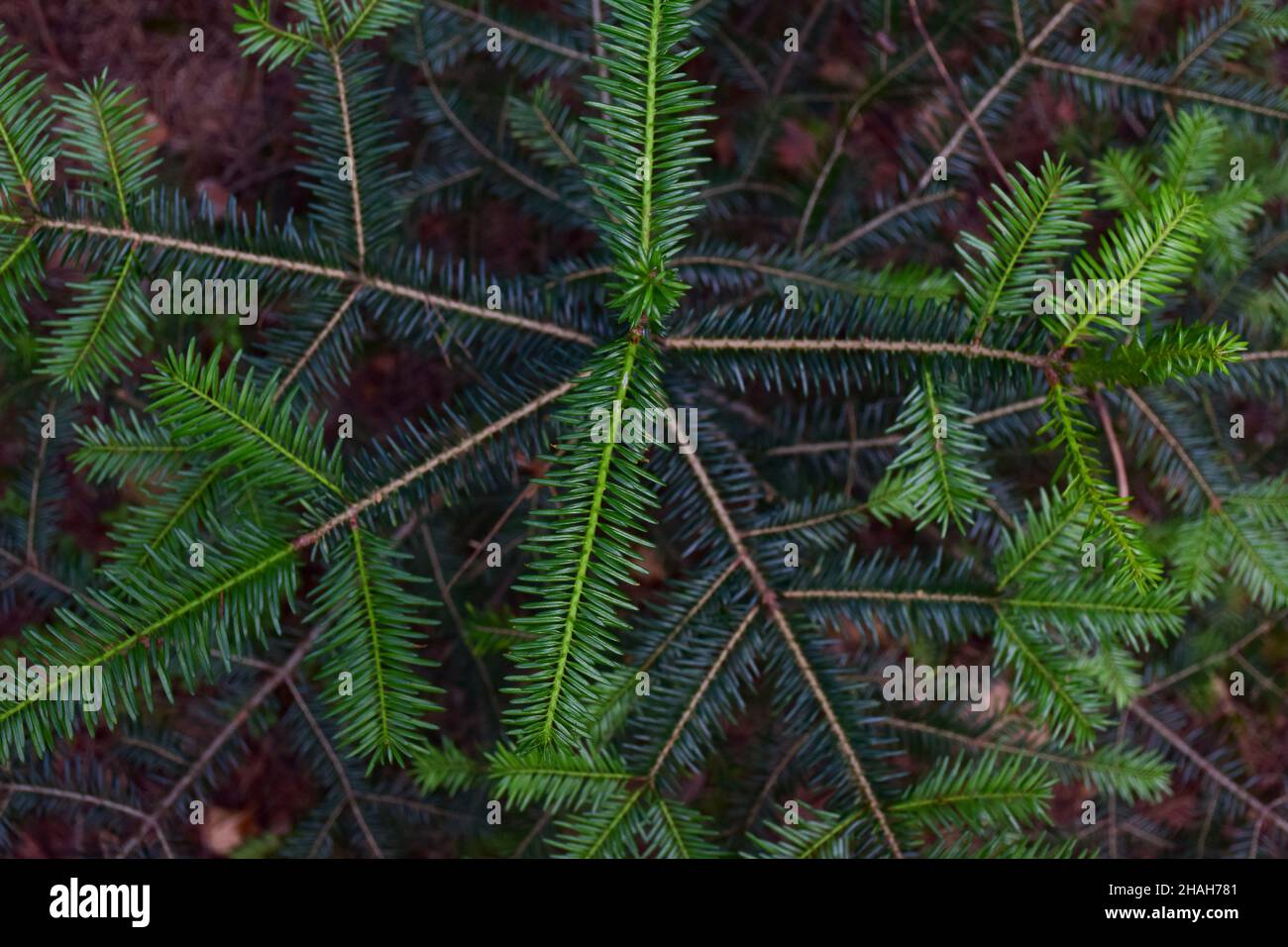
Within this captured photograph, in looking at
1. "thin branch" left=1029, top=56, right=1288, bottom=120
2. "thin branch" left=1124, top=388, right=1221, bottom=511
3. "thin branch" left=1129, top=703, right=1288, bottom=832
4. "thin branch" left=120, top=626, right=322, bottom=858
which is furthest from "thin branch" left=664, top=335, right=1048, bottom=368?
"thin branch" left=1129, top=703, right=1288, bottom=832

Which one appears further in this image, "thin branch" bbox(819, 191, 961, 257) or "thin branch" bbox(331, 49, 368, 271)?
"thin branch" bbox(819, 191, 961, 257)

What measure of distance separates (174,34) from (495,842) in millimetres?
2116

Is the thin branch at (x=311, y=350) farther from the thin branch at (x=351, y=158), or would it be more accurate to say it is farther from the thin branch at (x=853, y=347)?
the thin branch at (x=853, y=347)

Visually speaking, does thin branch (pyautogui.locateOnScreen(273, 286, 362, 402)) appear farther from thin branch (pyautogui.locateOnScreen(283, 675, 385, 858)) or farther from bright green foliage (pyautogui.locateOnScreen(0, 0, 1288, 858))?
thin branch (pyautogui.locateOnScreen(283, 675, 385, 858))

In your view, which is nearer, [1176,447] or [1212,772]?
[1176,447]

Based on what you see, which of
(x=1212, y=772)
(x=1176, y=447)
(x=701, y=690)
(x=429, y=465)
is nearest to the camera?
(x=429, y=465)

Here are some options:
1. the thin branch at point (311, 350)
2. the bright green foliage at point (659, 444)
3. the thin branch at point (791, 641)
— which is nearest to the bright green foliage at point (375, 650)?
the bright green foliage at point (659, 444)

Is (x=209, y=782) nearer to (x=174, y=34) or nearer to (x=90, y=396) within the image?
(x=90, y=396)

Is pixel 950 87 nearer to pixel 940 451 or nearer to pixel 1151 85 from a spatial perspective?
pixel 1151 85

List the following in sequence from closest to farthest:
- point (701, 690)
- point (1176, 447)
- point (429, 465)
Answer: point (429, 465) < point (701, 690) < point (1176, 447)

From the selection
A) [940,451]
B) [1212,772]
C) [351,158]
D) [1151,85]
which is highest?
[1151,85]

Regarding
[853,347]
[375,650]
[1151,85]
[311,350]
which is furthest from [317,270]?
[1151,85]

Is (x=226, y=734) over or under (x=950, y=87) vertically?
under
